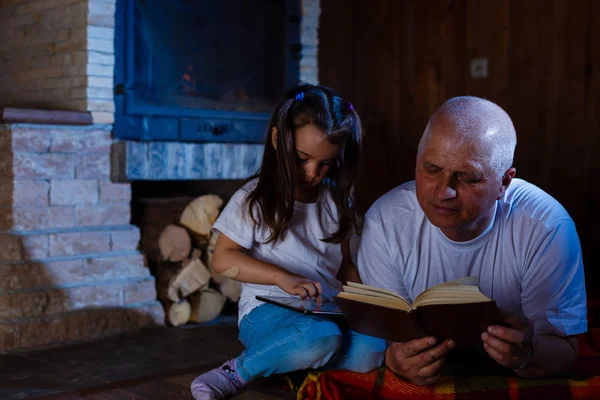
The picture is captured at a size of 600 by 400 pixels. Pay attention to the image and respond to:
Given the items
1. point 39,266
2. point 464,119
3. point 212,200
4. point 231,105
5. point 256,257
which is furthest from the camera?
point 231,105

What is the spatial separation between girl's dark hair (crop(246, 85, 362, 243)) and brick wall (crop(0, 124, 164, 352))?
116cm

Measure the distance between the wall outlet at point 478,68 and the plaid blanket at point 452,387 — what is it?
6.54 feet

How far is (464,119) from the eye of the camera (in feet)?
5.35

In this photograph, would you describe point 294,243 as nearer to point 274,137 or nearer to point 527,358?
point 274,137

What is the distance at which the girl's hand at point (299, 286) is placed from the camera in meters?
1.92

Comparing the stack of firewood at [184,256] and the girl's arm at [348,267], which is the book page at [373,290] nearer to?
the girl's arm at [348,267]

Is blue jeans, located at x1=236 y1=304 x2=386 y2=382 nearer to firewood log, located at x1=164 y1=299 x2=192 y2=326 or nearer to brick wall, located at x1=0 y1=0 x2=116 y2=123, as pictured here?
firewood log, located at x1=164 y1=299 x2=192 y2=326

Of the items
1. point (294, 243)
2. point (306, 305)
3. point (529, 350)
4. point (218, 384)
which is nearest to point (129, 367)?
point (218, 384)

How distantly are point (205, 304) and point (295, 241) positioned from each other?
1.27 m

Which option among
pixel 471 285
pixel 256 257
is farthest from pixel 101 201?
pixel 471 285

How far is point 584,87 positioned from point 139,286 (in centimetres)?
213

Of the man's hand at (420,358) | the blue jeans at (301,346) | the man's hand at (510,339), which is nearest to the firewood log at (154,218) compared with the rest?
the blue jeans at (301,346)

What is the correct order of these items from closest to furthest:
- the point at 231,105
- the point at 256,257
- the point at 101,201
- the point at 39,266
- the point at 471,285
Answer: the point at 471,285, the point at 256,257, the point at 39,266, the point at 101,201, the point at 231,105

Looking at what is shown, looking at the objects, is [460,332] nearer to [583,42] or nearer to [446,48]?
[583,42]
